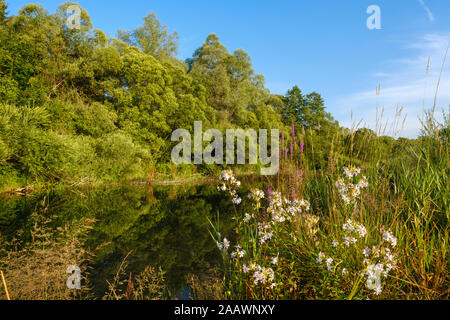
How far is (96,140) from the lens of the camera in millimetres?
17078

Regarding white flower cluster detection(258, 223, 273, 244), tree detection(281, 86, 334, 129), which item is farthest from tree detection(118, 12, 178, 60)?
white flower cluster detection(258, 223, 273, 244)

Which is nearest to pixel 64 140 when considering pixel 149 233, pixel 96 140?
pixel 96 140

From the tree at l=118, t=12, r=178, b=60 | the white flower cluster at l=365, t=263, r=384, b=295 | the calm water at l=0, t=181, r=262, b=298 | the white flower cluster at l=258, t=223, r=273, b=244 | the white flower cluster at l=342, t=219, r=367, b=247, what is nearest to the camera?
the white flower cluster at l=365, t=263, r=384, b=295

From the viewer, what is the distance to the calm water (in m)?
4.48

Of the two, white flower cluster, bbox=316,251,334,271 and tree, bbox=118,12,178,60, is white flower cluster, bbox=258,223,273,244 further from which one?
tree, bbox=118,12,178,60

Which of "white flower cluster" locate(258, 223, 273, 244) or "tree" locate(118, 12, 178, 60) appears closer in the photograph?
"white flower cluster" locate(258, 223, 273, 244)

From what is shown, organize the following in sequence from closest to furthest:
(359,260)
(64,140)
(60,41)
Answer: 1. (359,260)
2. (64,140)
3. (60,41)

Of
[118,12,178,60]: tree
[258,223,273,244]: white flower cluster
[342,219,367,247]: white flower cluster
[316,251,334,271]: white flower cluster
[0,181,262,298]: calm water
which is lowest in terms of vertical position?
[0,181,262,298]: calm water

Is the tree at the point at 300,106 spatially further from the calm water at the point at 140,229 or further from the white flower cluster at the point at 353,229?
the white flower cluster at the point at 353,229

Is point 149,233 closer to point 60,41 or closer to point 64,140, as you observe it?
point 64,140

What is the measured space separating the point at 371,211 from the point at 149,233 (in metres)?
5.10

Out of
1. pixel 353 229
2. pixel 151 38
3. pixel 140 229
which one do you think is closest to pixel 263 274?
pixel 353 229

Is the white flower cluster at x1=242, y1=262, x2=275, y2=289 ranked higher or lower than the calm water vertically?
higher

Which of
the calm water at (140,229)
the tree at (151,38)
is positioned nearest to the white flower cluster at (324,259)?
the calm water at (140,229)
